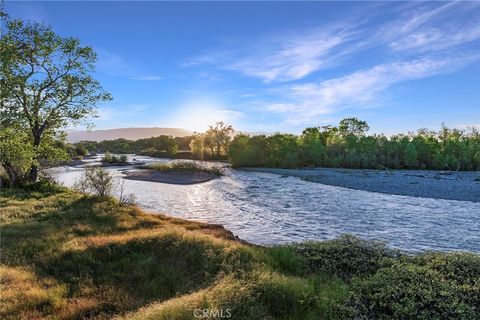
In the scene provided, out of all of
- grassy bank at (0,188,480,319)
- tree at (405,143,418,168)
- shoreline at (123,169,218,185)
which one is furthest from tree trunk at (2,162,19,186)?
tree at (405,143,418,168)

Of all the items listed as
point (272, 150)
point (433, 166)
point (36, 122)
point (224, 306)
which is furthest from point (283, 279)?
point (433, 166)

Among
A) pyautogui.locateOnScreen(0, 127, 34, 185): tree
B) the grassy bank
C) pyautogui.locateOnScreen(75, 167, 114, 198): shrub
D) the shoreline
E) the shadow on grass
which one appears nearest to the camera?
the grassy bank

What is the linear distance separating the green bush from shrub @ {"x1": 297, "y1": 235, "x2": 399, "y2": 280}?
5.79 feet

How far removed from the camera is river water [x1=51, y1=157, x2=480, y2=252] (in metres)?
20.8

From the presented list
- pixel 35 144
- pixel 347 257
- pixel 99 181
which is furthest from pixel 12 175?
pixel 347 257

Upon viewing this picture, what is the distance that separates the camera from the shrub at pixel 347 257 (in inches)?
462

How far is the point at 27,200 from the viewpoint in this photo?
25.6m

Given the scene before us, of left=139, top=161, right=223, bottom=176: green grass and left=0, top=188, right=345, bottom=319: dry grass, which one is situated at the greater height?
left=139, top=161, right=223, bottom=176: green grass

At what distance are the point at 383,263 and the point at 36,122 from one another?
33921 mm

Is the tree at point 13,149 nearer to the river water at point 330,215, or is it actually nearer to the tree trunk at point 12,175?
the tree trunk at point 12,175

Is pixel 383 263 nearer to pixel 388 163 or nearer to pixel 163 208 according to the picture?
pixel 163 208

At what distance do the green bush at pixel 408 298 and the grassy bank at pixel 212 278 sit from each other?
3 centimetres

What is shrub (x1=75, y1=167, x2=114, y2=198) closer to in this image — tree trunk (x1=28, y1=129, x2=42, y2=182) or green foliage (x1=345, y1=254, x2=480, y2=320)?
tree trunk (x1=28, y1=129, x2=42, y2=182)

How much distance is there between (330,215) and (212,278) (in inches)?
776
